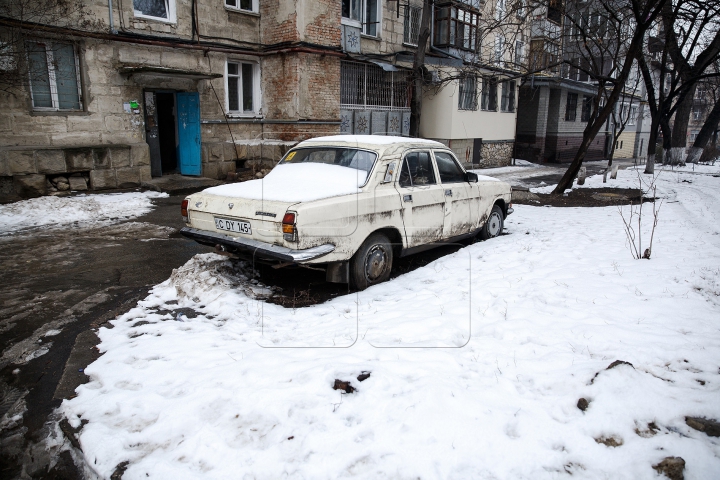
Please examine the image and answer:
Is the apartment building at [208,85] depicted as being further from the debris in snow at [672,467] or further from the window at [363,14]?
the debris in snow at [672,467]

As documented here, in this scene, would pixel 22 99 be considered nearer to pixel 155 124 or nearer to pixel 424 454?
pixel 155 124

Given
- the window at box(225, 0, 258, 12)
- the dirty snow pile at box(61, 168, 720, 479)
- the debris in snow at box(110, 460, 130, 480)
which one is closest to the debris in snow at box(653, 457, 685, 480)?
the dirty snow pile at box(61, 168, 720, 479)

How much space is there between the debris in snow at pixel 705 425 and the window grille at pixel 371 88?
1445cm

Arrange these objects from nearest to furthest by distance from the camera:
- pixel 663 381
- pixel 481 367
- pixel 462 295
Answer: pixel 663 381 → pixel 481 367 → pixel 462 295

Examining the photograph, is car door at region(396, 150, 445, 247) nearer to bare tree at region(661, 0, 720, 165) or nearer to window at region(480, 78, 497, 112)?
bare tree at region(661, 0, 720, 165)

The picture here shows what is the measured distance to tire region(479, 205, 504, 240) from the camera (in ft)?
24.1

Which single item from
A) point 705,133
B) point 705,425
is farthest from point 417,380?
point 705,133

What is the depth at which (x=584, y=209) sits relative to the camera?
1030 cm

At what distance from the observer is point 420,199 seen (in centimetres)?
573

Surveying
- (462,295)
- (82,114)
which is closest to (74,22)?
(82,114)

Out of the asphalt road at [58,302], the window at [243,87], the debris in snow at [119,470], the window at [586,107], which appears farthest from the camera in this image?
the window at [586,107]

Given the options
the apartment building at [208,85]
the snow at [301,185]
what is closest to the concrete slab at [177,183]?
the apartment building at [208,85]

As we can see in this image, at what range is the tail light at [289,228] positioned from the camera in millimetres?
4371

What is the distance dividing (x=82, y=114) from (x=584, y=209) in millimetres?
11701
